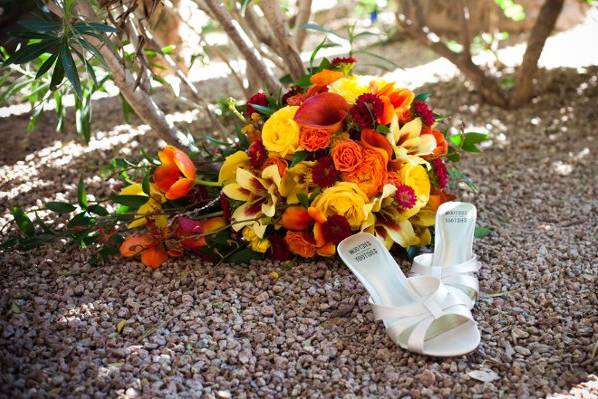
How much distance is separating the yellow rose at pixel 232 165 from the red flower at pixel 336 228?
0.26 meters

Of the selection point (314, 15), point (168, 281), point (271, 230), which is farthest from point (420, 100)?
point (314, 15)

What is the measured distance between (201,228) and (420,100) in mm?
622

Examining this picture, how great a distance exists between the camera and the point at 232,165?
165cm

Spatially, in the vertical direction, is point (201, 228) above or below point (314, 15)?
above

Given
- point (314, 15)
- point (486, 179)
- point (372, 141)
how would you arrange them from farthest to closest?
point (314, 15) → point (486, 179) → point (372, 141)

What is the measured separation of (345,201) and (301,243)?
0.15m

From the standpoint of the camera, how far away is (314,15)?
15.5 ft

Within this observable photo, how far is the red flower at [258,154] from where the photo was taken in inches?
63.1

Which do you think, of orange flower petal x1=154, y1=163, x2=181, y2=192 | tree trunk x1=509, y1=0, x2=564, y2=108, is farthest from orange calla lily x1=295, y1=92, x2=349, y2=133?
tree trunk x1=509, y1=0, x2=564, y2=108

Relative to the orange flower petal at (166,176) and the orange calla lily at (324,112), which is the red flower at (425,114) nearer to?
the orange calla lily at (324,112)

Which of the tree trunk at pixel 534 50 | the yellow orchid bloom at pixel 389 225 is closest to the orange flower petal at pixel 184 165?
the yellow orchid bloom at pixel 389 225

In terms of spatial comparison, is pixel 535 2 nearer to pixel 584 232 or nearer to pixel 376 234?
pixel 584 232

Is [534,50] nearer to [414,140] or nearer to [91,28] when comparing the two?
[414,140]

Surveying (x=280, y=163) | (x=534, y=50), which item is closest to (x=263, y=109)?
(x=280, y=163)
